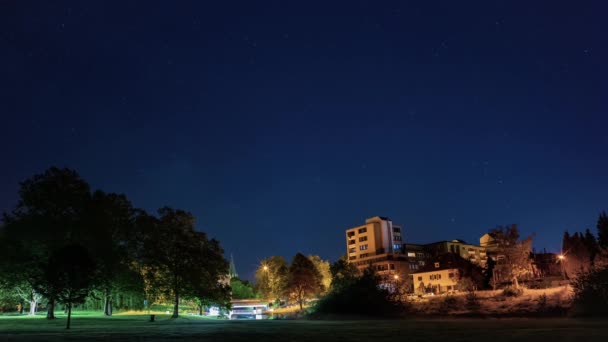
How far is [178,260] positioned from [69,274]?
22891 millimetres

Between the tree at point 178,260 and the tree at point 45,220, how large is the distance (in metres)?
8.88

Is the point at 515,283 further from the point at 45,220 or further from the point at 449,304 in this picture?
the point at 45,220

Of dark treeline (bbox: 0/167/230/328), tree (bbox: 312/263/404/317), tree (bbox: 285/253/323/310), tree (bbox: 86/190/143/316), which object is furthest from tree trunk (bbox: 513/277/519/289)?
tree (bbox: 86/190/143/316)

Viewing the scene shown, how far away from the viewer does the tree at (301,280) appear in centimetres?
10606

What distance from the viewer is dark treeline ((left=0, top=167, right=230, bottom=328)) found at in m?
53.1

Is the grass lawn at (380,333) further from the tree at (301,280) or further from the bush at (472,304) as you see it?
the tree at (301,280)

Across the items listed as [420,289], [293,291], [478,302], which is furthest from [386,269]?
[478,302]

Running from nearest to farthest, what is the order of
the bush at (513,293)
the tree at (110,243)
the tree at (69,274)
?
1. the tree at (69,274)
2. the tree at (110,243)
3. the bush at (513,293)

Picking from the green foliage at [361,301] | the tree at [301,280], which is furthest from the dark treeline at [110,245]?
the tree at [301,280]

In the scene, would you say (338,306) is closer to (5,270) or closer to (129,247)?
(129,247)

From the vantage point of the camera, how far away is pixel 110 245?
198 feet

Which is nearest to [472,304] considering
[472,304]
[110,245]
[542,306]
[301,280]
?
[472,304]

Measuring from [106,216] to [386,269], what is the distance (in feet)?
494

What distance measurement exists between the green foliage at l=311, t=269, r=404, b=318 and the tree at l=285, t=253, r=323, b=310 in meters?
51.8
